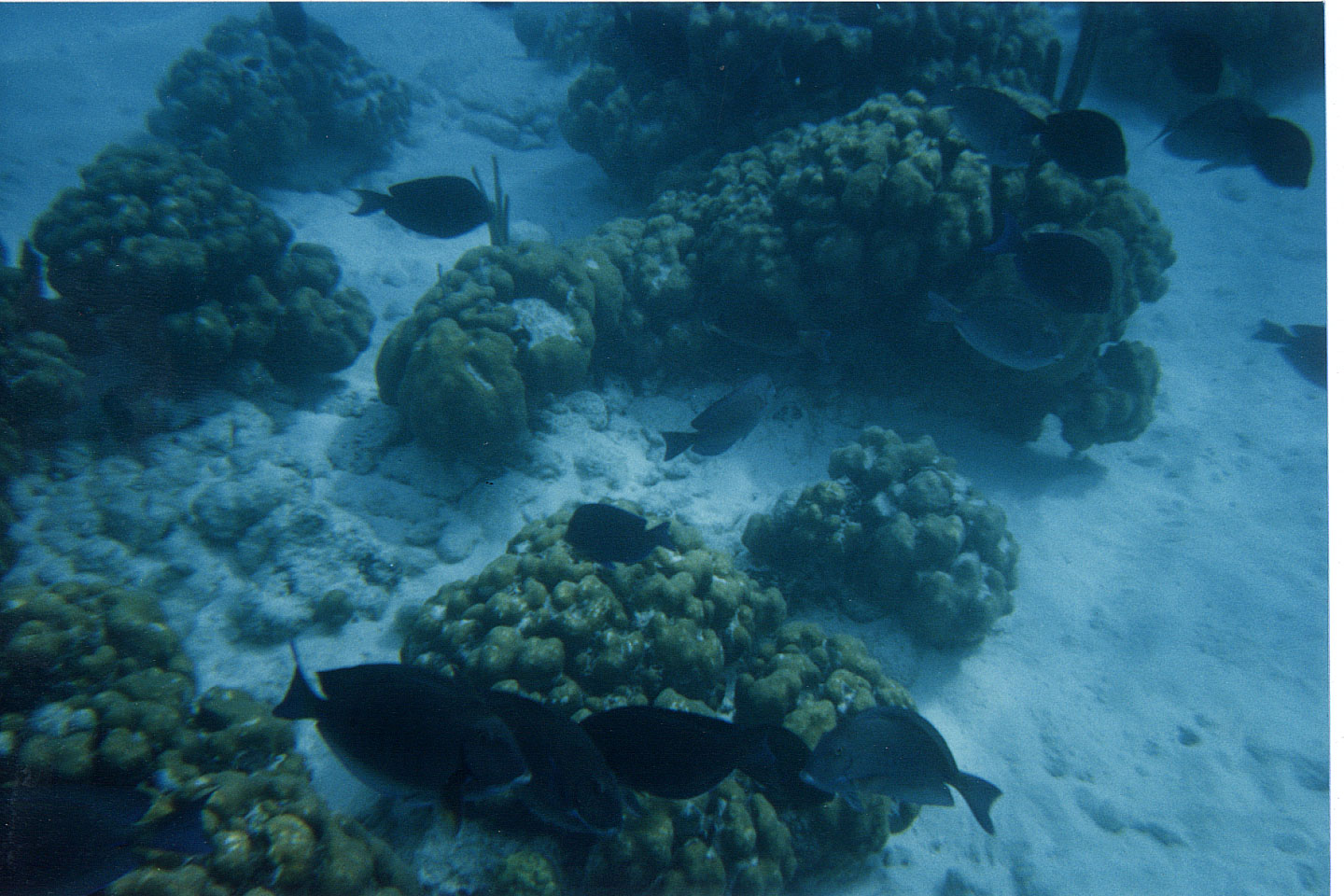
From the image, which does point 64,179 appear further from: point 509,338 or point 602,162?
point 509,338

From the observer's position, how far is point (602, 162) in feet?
26.3

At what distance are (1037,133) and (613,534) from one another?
3.51 meters

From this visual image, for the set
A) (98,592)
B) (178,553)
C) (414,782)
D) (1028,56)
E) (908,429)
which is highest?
(1028,56)

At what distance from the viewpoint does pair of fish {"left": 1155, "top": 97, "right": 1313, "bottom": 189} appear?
12.3ft

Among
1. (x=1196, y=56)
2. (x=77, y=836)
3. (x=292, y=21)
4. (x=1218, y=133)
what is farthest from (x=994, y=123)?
(x=292, y=21)

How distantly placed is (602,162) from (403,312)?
154 inches

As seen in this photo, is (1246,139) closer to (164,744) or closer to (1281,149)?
(1281,149)

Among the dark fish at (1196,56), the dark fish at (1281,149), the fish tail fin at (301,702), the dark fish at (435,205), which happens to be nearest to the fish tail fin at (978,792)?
the fish tail fin at (301,702)

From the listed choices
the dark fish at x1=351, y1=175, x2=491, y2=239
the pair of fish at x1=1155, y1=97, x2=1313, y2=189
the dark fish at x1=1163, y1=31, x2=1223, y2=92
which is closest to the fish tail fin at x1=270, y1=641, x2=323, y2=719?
the dark fish at x1=351, y1=175, x2=491, y2=239

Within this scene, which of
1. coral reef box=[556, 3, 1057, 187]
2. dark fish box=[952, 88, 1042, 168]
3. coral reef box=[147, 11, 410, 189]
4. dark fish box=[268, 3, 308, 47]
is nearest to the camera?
dark fish box=[952, 88, 1042, 168]

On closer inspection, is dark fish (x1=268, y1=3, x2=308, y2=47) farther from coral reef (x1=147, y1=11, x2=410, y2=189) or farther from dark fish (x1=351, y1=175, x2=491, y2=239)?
dark fish (x1=351, y1=175, x2=491, y2=239)

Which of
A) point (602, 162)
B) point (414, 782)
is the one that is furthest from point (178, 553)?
point (602, 162)

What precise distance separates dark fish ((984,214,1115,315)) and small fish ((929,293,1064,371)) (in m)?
0.21

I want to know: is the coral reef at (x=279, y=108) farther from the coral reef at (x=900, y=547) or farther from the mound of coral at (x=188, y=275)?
the coral reef at (x=900, y=547)
